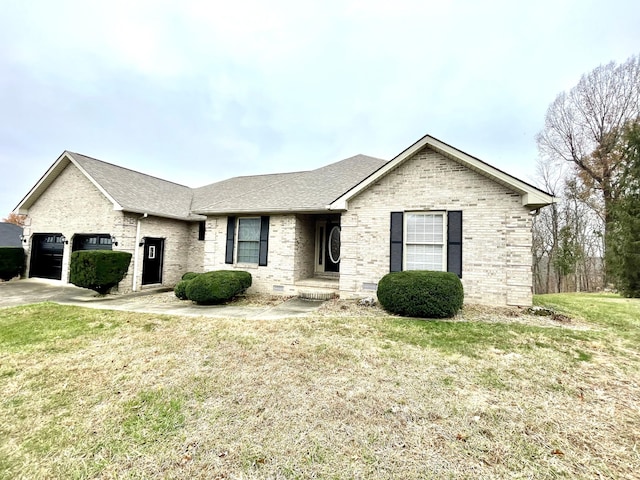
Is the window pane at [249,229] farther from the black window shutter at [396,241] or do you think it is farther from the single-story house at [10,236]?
the single-story house at [10,236]

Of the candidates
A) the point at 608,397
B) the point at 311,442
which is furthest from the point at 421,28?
the point at 311,442

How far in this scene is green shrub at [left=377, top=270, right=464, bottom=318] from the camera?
6.88 meters

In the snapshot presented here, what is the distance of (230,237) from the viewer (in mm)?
11383

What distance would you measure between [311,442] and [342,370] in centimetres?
160

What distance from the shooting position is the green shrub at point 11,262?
42.9 feet

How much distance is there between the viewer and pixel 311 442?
8.32 feet

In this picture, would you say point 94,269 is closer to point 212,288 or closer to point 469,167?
point 212,288

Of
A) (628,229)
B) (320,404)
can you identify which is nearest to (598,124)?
(628,229)

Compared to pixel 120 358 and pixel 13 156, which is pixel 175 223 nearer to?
pixel 120 358

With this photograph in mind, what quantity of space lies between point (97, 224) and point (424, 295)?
44.3 ft

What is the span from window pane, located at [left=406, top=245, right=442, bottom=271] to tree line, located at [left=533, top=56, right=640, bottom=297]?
37.7 feet

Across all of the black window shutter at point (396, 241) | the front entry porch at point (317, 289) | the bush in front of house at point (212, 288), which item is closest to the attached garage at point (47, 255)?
the bush in front of house at point (212, 288)

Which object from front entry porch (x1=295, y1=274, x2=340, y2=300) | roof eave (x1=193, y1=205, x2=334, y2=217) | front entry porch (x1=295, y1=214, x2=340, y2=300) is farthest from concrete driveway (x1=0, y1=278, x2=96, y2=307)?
front entry porch (x1=295, y1=214, x2=340, y2=300)

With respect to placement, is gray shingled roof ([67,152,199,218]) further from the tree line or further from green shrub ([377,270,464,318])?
the tree line
